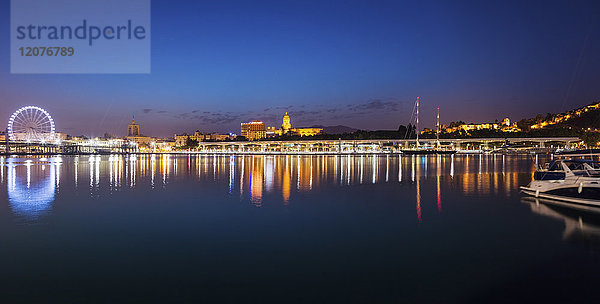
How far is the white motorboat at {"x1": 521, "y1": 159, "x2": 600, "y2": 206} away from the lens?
16.5 m

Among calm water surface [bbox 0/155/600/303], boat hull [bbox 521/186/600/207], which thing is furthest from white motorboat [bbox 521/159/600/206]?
calm water surface [bbox 0/155/600/303]

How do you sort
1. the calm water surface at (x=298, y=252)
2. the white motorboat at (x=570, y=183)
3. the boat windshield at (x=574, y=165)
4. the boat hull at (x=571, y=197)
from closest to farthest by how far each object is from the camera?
the calm water surface at (x=298, y=252)
the boat hull at (x=571, y=197)
the white motorboat at (x=570, y=183)
the boat windshield at (x=574, y=165)

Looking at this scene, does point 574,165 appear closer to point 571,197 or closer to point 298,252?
point 571,197

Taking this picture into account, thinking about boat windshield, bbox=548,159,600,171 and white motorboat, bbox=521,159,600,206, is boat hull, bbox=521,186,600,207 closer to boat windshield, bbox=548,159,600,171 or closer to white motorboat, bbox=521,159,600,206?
white motorboat, bbox=521,159,600,206

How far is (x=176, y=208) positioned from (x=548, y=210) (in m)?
15.3

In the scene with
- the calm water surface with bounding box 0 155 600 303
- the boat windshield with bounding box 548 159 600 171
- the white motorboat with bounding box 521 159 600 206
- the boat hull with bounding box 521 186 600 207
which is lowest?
the calm water surface with bounding box 0 155 600 303

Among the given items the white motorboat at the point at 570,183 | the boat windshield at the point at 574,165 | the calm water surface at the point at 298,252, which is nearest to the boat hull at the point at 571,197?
the white motorboat at the point at 570,183

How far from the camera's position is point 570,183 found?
1750 centimetres

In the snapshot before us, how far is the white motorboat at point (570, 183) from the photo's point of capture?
16484mm

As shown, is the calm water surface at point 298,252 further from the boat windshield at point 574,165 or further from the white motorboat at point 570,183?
the boat windshield at point 574,165

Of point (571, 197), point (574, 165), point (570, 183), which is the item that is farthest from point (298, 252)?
point (574, 165)

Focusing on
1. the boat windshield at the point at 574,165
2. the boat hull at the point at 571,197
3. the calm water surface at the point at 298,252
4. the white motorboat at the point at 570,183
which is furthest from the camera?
the boat windshield at the point at 574,165

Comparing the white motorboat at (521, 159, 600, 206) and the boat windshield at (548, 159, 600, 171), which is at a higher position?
the boat windshield at (548, 159, 600, 171)

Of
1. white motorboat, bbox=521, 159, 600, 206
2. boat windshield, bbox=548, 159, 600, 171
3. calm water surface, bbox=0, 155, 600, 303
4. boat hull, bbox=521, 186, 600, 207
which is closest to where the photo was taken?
calm water surface, bbox=0, 155, 600, 303
